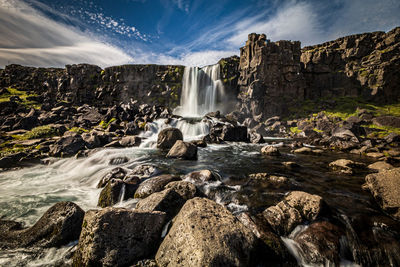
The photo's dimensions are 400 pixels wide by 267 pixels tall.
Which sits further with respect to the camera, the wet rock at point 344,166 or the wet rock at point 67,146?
the wet rock at point 67,146

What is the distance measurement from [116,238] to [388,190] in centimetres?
1019

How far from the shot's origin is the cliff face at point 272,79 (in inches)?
2143

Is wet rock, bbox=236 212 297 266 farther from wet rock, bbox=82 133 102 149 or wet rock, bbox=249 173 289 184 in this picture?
wet rock, bbox=82 133 102 149

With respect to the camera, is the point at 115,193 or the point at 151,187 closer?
the point at 115,193

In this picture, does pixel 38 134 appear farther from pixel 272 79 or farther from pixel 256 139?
pixel 272 79

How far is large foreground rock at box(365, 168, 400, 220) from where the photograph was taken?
6016mm

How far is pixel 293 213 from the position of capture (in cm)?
548


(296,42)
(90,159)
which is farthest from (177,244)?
(296,42)

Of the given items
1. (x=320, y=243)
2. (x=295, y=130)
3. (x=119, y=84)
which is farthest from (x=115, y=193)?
(x=119, y=84)

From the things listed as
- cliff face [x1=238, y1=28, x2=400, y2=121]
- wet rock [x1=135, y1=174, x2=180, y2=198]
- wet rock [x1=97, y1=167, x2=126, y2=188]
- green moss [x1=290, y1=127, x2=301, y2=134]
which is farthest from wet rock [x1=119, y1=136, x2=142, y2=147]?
cliff face [x1=238, y1=28, x2=400, y2=121]

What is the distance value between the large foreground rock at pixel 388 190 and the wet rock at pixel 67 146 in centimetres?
2301

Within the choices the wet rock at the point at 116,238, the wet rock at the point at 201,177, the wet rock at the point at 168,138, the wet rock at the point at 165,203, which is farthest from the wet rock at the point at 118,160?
the wet rock at the point at 116,238

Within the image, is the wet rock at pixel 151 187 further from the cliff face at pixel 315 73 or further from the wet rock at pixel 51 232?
the cliff face at pixel 315 73

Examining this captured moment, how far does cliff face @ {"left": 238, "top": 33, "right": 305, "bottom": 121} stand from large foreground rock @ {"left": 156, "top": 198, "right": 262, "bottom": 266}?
175 ft
